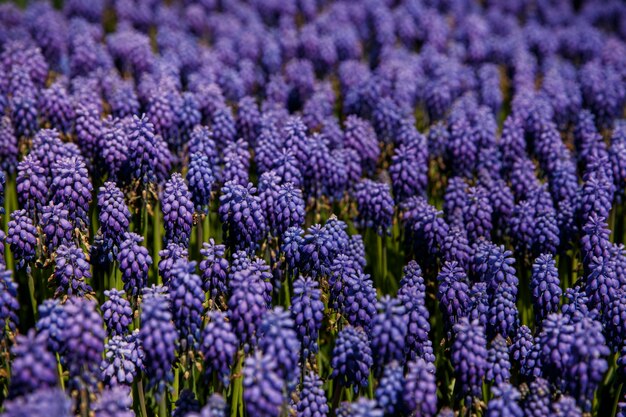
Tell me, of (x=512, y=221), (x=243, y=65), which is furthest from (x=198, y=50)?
(x=512, y=221)

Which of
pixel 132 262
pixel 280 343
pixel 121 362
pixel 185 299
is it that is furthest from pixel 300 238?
pixel 121 362

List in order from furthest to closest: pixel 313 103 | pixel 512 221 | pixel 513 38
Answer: pixel 513 38 < pixel 313 103 < pixel 512 221

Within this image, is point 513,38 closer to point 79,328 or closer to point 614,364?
point 614,364

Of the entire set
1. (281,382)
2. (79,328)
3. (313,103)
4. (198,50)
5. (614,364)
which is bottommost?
(614,364)

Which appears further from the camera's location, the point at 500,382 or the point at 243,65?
the point at 243,65

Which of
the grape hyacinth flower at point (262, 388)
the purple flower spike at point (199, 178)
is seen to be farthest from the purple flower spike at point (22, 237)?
the grape hyacinth flower at point (262, 388)

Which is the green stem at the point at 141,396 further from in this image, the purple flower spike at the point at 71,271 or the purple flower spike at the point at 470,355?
the purple flower spike at the point at 470,355

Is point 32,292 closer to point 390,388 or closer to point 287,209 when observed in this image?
point 287,209

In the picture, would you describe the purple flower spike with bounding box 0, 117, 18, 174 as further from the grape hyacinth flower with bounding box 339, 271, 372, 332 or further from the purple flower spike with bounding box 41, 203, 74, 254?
the grape hyacinth flower with bounding box 339, 271, 372, 332
